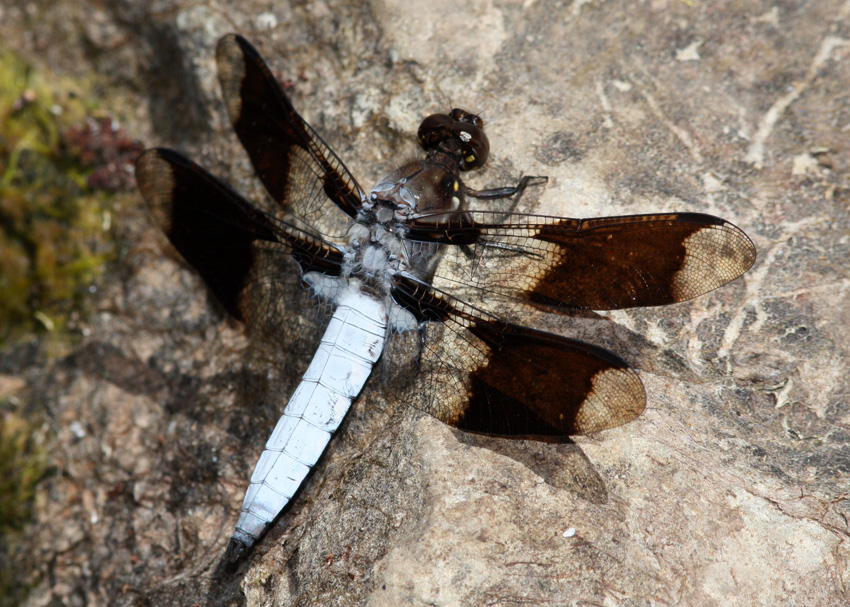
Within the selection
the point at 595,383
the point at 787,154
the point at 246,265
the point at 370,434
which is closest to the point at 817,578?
the point at 595,383

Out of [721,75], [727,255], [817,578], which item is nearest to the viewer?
[817,578]

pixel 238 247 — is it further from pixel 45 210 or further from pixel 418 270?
pixel 45 210

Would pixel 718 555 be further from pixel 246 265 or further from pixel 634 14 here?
pixel 634 14

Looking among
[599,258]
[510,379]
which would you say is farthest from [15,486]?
[599,258]

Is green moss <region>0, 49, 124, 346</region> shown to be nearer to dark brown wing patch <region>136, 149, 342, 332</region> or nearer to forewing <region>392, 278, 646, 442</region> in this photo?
dark brown wing patch <region>136, 149, 342, 332</region>

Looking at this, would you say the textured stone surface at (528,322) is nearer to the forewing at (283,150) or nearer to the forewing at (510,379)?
the forewing at (510,379)

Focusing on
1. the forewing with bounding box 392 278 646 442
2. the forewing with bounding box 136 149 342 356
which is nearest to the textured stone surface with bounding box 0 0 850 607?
the forewing with bounding box 392 278 646 442
